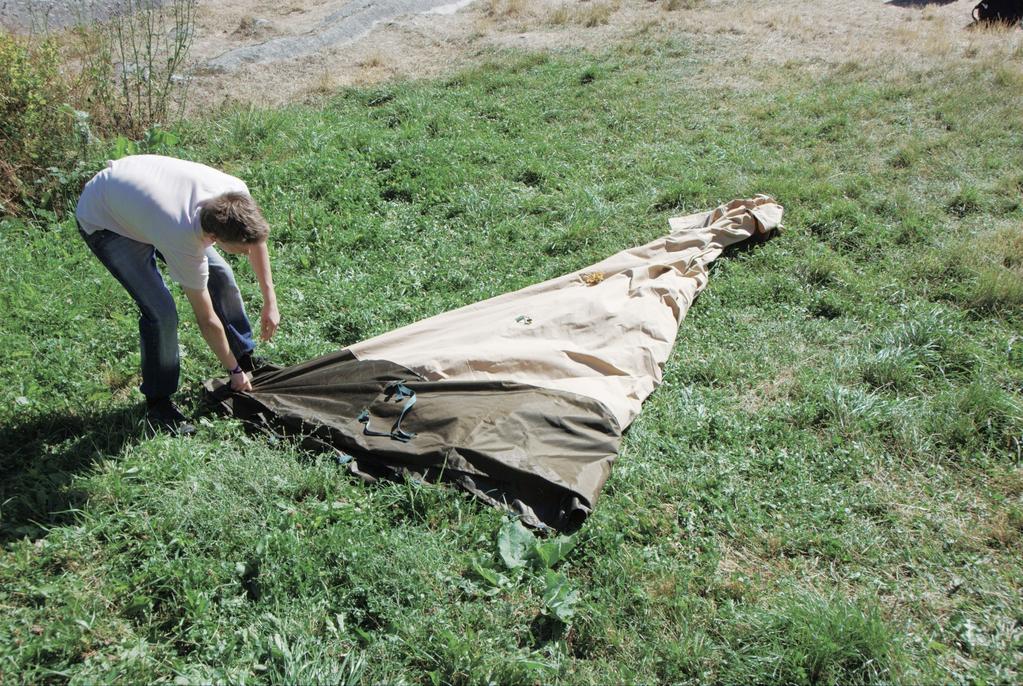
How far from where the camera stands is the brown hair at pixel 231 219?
3195mm

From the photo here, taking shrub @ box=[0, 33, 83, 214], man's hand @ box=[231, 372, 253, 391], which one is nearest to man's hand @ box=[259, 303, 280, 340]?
man's hand @ box=[231, 372, 253, 391]

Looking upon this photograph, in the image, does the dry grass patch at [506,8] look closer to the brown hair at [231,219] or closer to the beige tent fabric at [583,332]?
the beige tent fabric at [583,332]

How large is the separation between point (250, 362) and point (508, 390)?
4.91ft

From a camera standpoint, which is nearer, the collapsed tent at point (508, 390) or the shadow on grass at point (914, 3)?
the collapsed tent at point (508, 390)

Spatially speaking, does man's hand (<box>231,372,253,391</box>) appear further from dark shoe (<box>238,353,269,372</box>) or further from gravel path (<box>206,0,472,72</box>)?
gravel path (<box>206,0,472,72</box>)

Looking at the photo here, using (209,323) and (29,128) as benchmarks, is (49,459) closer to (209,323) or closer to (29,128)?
(209,323)

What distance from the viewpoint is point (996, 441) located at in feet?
12.8

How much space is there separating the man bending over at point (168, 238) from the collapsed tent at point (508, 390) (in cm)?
39

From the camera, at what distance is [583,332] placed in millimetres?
4602

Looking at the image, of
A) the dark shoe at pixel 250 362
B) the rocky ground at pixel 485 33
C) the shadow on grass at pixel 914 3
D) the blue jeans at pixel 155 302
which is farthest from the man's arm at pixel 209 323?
the shadow on grass at pixel 914 3

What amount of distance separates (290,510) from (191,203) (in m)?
1.39

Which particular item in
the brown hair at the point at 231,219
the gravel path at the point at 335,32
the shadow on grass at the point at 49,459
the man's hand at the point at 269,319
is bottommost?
the shadow on grass at the point at 49,459

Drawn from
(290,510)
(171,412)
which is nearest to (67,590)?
(290,510)

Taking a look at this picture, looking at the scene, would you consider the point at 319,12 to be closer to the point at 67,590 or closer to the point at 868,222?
the point at 868,222
